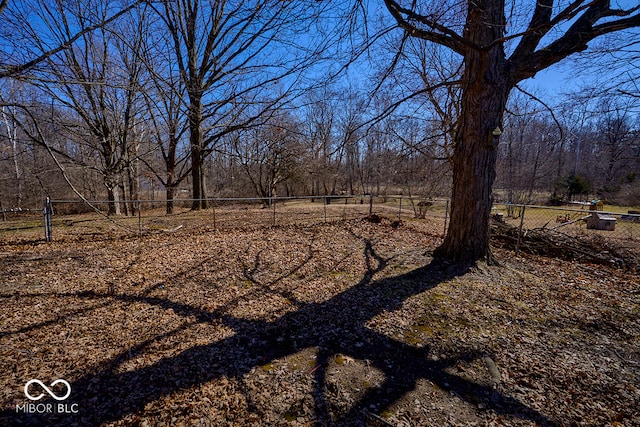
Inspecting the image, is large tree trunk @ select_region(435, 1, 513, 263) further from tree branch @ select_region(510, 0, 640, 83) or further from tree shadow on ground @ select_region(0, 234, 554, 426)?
tree shadow on ground @ select_region(0, 234, 554, 426)

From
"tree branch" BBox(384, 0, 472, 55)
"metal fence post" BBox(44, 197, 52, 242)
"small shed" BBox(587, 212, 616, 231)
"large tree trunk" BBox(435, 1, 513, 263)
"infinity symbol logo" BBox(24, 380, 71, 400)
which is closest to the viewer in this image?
"infinity symbol logo" BBox(24, 380, 71, 400)

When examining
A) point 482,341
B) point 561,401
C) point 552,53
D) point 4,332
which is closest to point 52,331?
point 4,332

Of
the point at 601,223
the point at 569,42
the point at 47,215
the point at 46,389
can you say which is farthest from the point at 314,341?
the point at 601,223

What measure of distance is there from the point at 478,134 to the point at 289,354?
4.62 m

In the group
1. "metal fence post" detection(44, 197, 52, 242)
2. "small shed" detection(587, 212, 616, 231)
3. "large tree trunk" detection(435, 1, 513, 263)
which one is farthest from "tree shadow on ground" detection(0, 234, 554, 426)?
"small shed" detection(587, 212, 616, 231)

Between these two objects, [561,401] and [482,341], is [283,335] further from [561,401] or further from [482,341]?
[561,401]

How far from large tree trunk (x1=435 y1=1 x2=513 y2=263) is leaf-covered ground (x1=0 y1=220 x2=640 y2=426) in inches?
31.7

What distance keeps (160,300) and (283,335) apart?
2131 mm

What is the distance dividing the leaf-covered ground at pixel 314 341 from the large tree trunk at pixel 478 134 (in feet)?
2.64

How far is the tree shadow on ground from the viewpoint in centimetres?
216

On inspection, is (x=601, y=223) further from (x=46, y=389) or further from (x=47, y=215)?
(x=47, y=215)

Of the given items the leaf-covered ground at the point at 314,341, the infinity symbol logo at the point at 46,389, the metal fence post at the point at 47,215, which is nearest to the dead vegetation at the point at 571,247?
the leaf-covered ground at the point at 314,341

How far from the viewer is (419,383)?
98.0 inches

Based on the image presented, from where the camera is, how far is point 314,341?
10.3 feet
